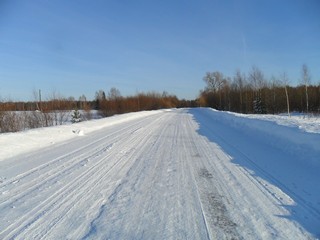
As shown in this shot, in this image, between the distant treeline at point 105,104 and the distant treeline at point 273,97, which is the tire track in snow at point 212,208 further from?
the distant treeline at point 273,97

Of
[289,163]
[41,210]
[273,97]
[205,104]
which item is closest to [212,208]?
[41,210]

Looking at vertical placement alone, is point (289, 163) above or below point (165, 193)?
below

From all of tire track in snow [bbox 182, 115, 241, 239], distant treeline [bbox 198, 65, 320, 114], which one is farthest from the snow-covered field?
distant treeline [bbox 198, 65, 320, 114]

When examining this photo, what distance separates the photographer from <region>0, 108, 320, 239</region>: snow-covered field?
168 inches

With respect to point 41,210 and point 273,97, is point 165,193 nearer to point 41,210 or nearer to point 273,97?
point 41,210

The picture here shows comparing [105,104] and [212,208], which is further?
[105,104]

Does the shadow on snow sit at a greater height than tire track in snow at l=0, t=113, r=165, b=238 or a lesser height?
lesser

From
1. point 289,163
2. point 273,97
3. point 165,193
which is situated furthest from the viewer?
point 273,97

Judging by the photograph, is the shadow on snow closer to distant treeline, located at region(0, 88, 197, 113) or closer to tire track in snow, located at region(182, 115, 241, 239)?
tire track in snow, located at region(182, 115, 241, 239)

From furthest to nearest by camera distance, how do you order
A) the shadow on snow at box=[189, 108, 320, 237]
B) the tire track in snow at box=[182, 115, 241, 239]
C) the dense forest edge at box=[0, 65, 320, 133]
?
the dense forest edge at box=[0, 65, 320, 133] → the shadow on snow at box=[189, 108, 320, 237] → the tire track in snow at box=[182, 115, 241, 239]

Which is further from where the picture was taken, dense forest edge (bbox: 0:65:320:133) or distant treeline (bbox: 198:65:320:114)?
distant treeline (bbox: 198:65:320:114)

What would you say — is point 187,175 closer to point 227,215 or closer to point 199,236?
point 227,215

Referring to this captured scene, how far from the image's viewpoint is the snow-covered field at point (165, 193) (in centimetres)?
426

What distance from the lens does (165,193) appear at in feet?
19.3
